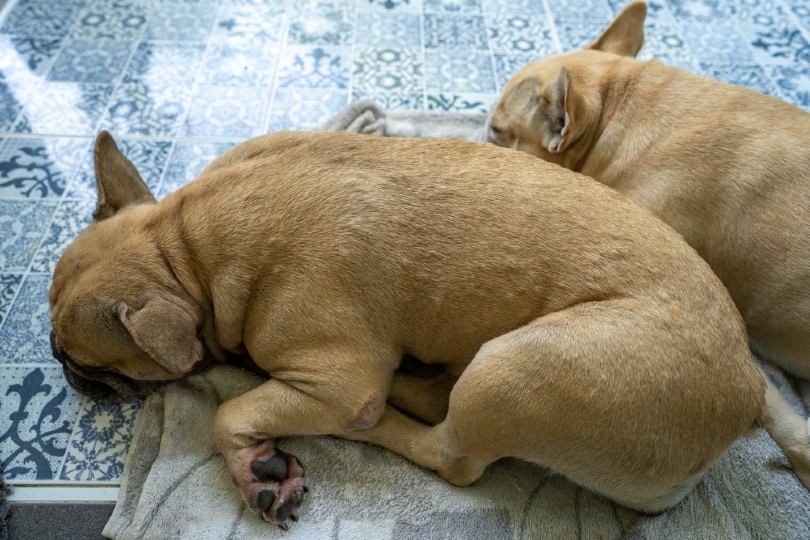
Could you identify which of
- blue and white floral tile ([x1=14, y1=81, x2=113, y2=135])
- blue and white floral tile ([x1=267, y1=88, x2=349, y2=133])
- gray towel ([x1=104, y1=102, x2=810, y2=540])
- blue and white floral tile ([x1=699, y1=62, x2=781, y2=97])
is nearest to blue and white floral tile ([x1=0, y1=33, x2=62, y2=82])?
blue and white floral tile ([x1=14, y1=81, x2=113, y2=135])

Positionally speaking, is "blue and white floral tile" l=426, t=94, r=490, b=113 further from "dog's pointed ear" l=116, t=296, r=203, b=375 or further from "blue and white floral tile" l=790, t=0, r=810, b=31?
"blue and white floral tile" l=790, t=0, r=810, b=31

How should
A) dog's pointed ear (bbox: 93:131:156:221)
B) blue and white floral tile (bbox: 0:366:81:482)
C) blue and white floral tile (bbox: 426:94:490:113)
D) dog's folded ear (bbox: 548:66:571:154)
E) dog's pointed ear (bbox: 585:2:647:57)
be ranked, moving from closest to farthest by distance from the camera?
1. dog's pointed ear (bbox: 93:131:156:221)
2. blue and white floral tile (bbox: 0:366:81:482)
3. dog's folded ear (bbox: 548:66:571:154)
4. dog's pointed ear (bbox: 585:2:647:57)
5. blue and white floral tile (bbox: 426:94:490:113)

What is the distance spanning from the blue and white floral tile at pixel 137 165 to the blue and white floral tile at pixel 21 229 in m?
0.17

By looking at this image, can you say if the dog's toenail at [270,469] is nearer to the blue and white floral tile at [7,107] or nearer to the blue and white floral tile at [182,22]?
the blue and white floral tile at [7,107]

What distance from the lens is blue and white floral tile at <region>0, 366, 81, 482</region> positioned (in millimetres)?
2650

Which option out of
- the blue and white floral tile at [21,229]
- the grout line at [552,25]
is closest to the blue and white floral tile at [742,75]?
the grout line at [552,25]

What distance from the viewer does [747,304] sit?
2.87m

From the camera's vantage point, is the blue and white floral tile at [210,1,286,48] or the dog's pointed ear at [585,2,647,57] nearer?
the dog's pointed ear at [585,2,647,57]

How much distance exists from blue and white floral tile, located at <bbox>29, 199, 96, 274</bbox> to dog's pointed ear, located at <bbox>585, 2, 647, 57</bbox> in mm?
2919

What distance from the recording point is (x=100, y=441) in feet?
8.90

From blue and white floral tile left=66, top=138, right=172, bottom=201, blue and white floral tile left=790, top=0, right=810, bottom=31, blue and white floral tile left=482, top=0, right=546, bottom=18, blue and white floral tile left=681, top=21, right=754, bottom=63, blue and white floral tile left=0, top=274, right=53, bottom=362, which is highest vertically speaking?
blue and white floral tile left=790, top=0, right=810, bottom=31

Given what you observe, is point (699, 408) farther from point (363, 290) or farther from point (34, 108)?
point (34, 108)

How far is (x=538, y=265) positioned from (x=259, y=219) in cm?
102

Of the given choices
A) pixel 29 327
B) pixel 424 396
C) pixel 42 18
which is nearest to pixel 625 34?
pixel 424 396
